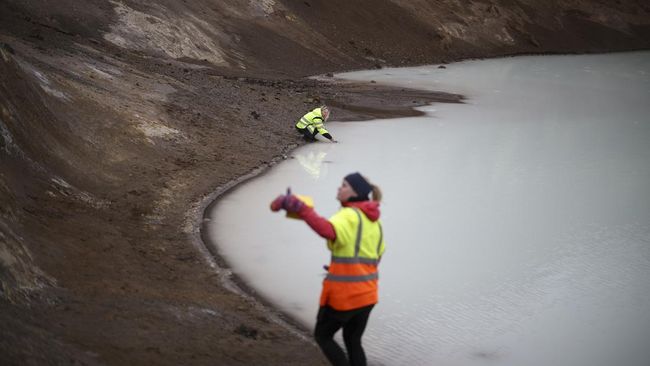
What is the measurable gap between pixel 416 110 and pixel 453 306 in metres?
13.0

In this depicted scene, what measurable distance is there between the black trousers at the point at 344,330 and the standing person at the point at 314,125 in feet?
36.3

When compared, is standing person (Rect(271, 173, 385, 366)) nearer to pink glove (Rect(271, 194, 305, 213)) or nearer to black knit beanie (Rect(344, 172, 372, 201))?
black knit beanie (Rect(344, 172, 372, 201))

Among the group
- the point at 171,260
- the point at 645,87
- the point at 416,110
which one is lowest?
the point at 171,260

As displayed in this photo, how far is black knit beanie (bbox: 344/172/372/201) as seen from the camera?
225 inches

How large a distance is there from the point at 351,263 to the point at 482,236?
19.1 feet

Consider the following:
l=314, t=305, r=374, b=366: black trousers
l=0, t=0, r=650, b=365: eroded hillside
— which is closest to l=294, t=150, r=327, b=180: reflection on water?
l=0, t=0, r=650, b=365: eroded hillside

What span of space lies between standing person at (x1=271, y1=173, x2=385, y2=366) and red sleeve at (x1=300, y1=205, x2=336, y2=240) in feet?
0.06

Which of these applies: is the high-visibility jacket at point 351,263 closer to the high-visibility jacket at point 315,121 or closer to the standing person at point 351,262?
the standing person at point 351,262

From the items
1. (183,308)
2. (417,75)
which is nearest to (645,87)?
(417,75)

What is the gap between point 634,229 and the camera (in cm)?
1173

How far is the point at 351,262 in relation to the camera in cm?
567

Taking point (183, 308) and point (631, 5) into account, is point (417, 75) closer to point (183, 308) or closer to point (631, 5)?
point (183, 308)

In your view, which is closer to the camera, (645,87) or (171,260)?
(171,260)

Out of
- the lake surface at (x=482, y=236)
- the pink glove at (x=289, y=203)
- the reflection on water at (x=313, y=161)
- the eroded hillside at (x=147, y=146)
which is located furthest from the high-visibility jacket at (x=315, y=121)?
the pink glove at (x=289, y=203)
